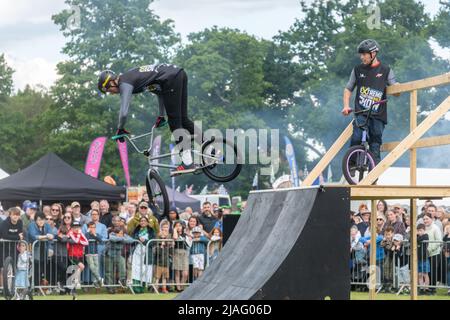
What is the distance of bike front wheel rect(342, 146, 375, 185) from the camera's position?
514 inches

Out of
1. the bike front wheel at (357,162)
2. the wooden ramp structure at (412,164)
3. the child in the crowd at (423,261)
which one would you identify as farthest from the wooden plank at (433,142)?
the child in the crowd at (423,261)

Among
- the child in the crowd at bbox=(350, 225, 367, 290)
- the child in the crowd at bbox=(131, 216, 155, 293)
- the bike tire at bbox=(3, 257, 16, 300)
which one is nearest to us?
the bike tire at bbox=(3, 257, 16, 300)

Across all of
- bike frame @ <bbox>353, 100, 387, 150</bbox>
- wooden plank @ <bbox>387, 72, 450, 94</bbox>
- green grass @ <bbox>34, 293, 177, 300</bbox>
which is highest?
wooden plank @ <bbox>387, 72, 450, 94</bbox>

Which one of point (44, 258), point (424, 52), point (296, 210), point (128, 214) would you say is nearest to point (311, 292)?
point (296, 210)

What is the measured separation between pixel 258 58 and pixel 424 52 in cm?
1473

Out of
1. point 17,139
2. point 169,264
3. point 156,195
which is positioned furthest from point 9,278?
point 17,139

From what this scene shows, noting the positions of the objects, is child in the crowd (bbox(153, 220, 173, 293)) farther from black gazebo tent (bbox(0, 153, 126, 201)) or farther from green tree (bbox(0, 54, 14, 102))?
green tree (bbox(0, 54, 14, 102))

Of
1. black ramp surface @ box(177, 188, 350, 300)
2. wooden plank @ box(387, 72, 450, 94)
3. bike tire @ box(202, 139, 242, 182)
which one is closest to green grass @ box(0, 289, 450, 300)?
bike tire @ box(202, 139, 242, 182)

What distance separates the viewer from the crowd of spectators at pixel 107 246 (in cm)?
1894

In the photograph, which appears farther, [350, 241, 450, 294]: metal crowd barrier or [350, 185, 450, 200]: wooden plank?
[350, 241, 450, 294]: metal crowd barrier

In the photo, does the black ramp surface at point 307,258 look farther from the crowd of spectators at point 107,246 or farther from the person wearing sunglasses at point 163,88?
the crowd of spectators at point 107,246

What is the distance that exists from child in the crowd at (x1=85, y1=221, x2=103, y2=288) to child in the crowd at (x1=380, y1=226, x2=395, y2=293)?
6087 millimetres

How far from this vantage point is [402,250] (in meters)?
20.4

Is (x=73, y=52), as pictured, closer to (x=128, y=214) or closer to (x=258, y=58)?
(x=258, y=58)
